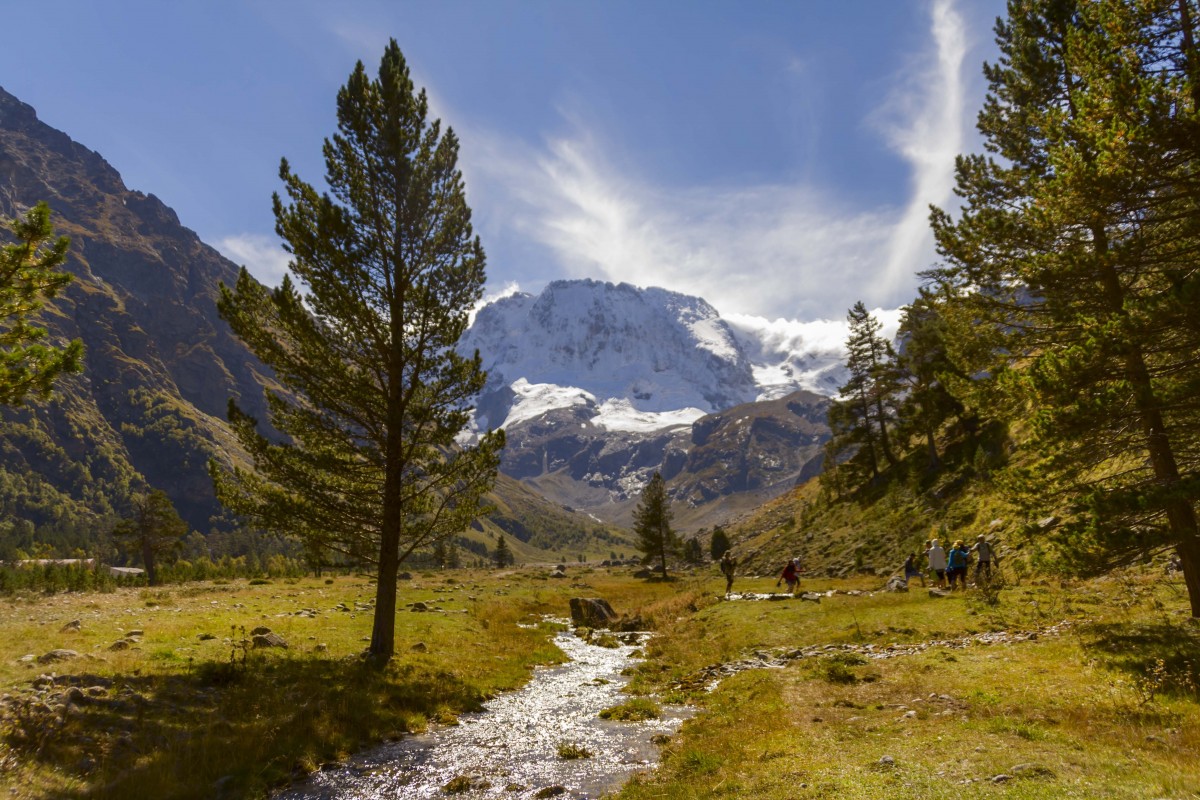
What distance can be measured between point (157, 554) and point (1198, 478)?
86.9 m

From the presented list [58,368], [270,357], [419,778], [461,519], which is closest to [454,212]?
[270,357]

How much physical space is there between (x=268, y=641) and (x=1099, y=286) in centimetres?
2607

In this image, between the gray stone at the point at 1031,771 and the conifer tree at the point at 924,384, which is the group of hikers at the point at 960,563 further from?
the conifer tree at the point at 924,384

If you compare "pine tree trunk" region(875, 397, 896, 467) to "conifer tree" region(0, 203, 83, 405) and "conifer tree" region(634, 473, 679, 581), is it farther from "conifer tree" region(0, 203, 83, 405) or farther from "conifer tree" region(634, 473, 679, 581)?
"conifer tree" region(0, 203, 83, 405)

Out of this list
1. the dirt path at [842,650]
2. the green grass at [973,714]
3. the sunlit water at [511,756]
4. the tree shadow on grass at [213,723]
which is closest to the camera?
the green grass at [973,714]

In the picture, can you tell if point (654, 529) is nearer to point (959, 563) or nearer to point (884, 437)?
point (884, 437)

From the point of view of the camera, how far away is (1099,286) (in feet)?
46.9

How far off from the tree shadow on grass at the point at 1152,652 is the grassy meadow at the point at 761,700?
6 cm

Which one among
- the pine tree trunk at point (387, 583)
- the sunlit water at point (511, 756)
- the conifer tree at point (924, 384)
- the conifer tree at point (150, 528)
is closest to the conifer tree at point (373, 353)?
the pine tree trunk at point (387, 583)

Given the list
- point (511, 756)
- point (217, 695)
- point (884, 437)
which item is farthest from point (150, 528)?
point (884, 437)

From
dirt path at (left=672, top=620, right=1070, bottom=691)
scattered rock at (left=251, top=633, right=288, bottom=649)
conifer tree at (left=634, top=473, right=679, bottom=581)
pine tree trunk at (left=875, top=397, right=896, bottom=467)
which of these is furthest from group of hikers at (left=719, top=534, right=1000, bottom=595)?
conifer tree at (left=634, top=473, right=679, bottom=581)

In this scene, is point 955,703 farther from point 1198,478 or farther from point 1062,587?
point 1062,587

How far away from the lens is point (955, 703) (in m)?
11.6

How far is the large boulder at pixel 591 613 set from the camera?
36156 mm
